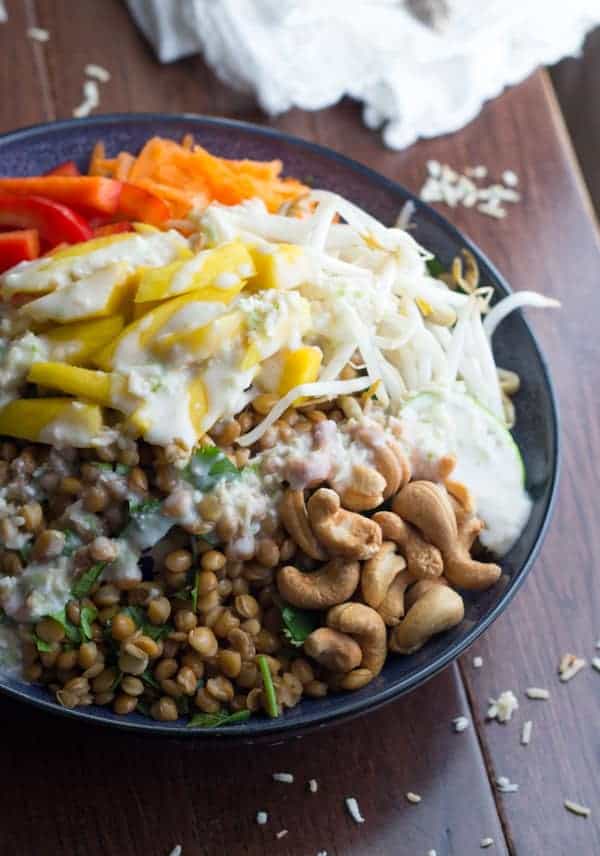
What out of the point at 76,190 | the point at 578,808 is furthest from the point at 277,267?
the point at 578,808

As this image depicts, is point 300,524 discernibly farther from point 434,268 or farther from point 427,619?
point 434,268

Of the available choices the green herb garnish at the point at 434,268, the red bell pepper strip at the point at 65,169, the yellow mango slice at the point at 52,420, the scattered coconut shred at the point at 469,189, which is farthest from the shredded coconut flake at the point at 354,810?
the scattered coconut shred at the point at 469,189

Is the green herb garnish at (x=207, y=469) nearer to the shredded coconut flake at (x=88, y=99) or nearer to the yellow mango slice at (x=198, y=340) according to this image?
the yellow mango slice at (x=198, y=340)

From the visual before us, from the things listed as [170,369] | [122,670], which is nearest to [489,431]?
[170,369]

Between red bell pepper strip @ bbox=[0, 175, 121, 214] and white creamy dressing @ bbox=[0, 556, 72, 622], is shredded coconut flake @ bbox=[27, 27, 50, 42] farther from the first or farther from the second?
white creamy dressing @ bbox=[0, 556, 72, 622]

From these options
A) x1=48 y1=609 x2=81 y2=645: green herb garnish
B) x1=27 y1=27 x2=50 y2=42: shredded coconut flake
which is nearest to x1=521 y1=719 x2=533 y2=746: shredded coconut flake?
x1=48 y1=609 x2=81 y2=645: green herb garnish

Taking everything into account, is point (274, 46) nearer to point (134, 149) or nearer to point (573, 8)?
point (134, 149)
